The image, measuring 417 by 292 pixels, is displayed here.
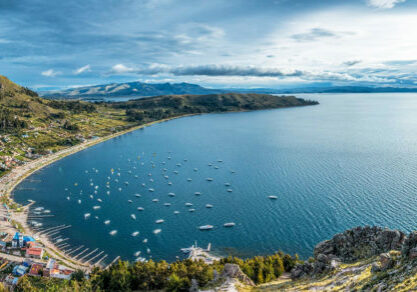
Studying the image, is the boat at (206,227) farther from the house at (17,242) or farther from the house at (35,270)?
the house at (17,242)

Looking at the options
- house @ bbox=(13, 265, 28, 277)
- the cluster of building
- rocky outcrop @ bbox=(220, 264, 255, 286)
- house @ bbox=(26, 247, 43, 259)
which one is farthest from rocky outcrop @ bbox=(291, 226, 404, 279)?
house @ bbox=(26, 247, 43, 259)

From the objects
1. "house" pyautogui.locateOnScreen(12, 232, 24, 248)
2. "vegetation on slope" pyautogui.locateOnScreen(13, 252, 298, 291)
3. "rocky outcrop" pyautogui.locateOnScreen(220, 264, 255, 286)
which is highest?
"rocky outcrop" pyautogui.locateOnScreen(220, 264, 255, 286)

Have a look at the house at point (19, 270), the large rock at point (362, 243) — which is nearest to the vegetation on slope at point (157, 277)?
the house at point (19, 270)

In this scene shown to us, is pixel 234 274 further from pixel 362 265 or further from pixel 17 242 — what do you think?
pixel 17 242

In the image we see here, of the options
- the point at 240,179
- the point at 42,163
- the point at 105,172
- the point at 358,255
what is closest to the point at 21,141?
the point at 42,163

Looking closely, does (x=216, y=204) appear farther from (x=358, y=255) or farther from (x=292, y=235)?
(x=358, y=255)

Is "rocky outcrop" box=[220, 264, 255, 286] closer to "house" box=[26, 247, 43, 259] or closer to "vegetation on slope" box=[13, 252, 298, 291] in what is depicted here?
"vegetation on slope" box=[13, 252, 298, 291]
